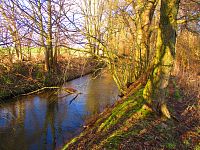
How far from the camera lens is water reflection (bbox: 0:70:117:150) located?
29.2 feet

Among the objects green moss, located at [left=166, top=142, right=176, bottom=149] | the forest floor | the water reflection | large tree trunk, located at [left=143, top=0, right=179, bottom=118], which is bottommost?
the water reflection

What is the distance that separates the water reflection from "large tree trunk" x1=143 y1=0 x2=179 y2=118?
11.8 feet

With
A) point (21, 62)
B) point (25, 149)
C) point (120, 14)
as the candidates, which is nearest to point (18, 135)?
point (25, 149)

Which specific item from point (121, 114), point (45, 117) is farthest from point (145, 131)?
point (45, 117)

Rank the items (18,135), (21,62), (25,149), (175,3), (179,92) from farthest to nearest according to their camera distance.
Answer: (21,62), (179,92), (18,135), (25,149), (175,3)

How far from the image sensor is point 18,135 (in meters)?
9.26

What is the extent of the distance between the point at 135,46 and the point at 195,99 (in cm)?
486

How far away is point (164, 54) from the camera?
6.95m

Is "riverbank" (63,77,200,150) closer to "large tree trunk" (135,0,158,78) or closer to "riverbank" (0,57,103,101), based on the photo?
"large tree trunk" (135,0,158,78)

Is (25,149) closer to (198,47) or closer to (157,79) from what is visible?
(157,79)

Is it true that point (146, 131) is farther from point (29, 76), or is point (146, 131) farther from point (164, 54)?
Answer: point (29, 76)

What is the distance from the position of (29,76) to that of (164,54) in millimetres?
11490

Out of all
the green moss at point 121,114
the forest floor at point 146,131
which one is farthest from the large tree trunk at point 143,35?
the green moss at point 121,114

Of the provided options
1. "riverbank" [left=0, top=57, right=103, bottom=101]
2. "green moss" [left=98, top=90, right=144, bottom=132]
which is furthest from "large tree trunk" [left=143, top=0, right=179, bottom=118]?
"riverbank" [left=0, top=57, right=103, bottom=101]
